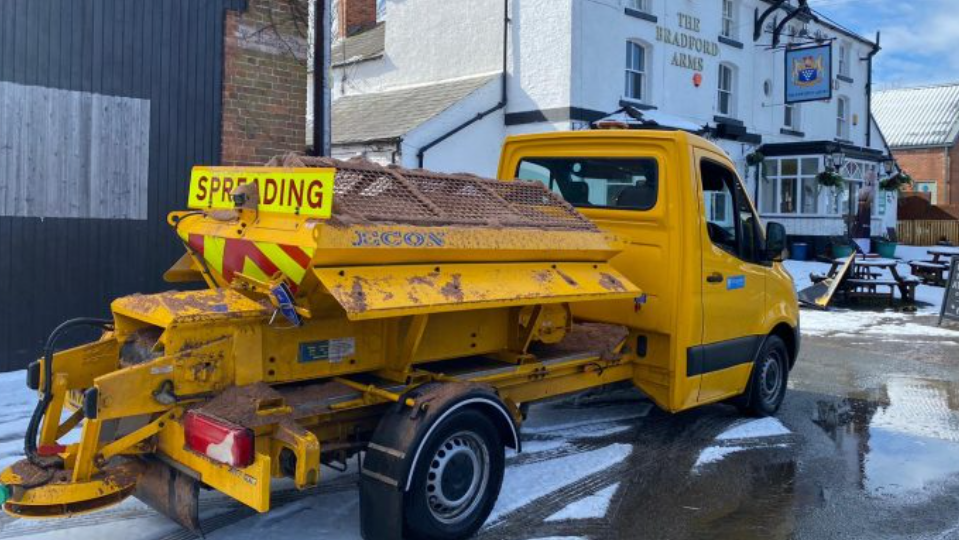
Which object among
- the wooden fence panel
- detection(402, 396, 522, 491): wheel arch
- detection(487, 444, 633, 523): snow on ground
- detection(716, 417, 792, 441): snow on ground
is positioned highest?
the wooden fence panel

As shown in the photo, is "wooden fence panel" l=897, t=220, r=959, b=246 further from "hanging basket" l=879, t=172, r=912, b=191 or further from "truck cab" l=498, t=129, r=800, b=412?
"truck cab" l=498, t=129, r=800, b=412

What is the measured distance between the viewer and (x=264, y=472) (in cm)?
358

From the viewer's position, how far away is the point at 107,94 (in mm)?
8117

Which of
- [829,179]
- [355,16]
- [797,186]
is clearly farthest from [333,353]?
[797,186]

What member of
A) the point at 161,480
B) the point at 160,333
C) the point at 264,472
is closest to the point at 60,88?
the point at 160,333

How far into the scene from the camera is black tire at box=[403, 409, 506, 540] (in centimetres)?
405

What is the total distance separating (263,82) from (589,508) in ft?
20.1

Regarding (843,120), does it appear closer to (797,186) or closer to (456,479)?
(797,186)

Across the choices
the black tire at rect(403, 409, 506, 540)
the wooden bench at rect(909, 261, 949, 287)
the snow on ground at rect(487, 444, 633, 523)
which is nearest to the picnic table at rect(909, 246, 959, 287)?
the wooden bench at rect(909, 261, 949, 287)

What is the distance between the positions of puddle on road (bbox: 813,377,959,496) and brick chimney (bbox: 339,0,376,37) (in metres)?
19.8

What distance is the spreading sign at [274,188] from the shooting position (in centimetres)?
388

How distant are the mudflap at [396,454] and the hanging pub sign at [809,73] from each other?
21009mm

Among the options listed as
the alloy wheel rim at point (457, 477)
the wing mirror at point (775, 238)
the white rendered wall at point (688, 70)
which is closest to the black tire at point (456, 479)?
the alloy wheel rim at point (457, 477)

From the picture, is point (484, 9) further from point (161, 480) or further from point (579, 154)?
point (161, 480)
